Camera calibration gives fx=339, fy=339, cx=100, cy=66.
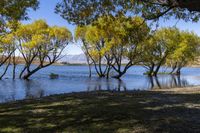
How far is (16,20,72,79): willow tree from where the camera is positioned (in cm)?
7319

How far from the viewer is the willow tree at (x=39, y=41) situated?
73.2 metres

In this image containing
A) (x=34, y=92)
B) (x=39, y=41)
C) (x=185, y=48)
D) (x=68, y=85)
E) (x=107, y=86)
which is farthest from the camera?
(x=185, y=48)

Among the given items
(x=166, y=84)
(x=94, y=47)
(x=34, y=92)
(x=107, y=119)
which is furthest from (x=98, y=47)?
(x=107, y=119)

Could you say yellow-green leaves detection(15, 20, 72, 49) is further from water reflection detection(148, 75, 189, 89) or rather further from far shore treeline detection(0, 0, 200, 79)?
water reflection detection(148, 75, 189, 89)

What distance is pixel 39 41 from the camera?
242 ft

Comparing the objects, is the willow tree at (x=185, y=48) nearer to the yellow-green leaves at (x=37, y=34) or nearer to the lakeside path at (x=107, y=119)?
the yellow-green leaves at (x=37, y=34)

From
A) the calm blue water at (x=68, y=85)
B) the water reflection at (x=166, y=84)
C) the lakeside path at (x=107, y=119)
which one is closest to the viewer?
the lakeside path at (x=107, y=119)

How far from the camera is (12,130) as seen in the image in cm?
1218

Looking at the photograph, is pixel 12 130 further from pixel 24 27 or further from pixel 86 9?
pixel 24 27

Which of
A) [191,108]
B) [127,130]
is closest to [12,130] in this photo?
[127,130]

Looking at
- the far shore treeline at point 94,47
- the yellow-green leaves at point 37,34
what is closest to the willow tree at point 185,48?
the far shore treeline at point 94,47

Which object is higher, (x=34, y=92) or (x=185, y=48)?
(x=185, y=48)

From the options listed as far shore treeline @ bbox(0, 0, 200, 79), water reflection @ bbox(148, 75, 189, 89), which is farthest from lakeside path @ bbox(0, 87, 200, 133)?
far shore treeline @ bbox(0, 0, 200, 79)

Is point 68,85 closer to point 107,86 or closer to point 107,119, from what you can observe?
point 107,86
